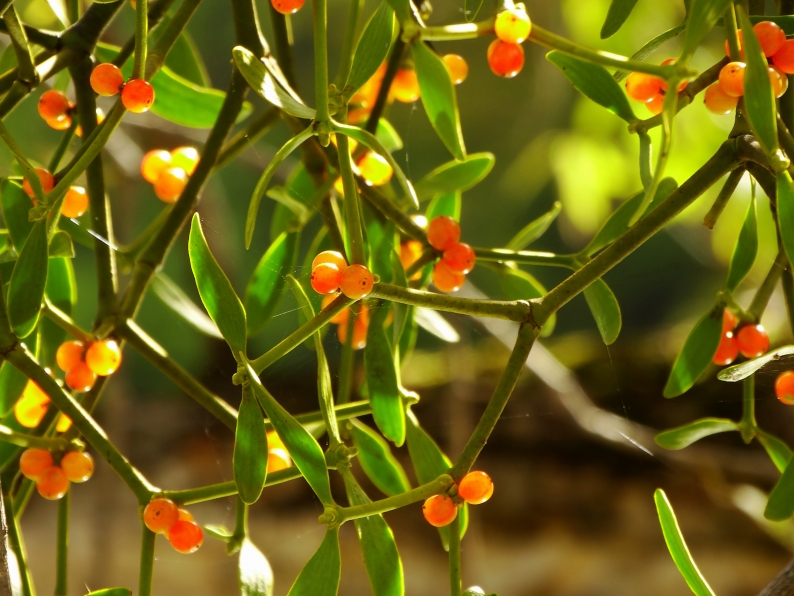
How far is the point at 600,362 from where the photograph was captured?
1297mm

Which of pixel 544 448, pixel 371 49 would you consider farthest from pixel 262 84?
pixel 544 448

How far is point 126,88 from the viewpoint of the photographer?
307 millimetres

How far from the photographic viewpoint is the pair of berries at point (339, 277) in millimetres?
256

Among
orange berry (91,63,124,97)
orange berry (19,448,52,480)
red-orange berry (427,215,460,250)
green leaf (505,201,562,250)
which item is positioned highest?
orange berry (91,63,124,97)

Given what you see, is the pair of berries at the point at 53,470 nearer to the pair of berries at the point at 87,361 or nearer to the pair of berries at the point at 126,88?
the pair of berries at the point at 87,361

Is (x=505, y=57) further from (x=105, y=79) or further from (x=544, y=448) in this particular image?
(x=544, y=448)

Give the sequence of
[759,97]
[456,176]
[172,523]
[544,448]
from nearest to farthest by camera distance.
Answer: [759,97]
[172,523]
[456,176]
[544,448]

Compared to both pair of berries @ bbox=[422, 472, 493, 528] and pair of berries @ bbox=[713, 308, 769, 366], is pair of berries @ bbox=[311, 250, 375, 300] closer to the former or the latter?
pair of berries @ bbox=[422, 472, 493, 528]

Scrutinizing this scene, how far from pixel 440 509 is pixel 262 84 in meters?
0.16

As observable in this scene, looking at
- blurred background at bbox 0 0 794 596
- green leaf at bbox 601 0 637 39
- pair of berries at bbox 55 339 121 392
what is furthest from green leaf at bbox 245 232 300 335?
blurred background at bbox 0 0 794 596

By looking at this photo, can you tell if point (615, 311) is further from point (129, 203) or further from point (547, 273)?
point (547, 273)

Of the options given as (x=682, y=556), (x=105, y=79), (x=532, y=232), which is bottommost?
(x=682, y=556)

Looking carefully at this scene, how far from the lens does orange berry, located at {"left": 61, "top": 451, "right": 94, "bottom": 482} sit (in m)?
0.37

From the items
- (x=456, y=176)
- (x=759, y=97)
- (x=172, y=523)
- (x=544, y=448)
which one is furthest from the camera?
(x=544, y=448)
